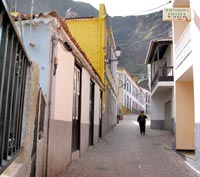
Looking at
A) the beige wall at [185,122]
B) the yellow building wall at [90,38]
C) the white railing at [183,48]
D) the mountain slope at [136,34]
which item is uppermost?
the mountain slope at [136,34]

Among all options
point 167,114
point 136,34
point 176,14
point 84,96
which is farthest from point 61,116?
point 136,34

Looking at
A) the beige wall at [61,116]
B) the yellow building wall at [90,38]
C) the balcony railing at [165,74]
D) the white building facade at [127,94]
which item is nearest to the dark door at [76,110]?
the beige wall at [61,116]

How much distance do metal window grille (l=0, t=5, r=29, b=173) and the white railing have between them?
732 cm

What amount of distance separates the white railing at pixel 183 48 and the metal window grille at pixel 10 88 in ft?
24.0

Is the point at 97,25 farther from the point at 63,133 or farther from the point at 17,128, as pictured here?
the point at 17,128

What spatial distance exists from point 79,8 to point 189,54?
67.1 metres

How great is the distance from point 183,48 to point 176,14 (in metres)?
2.39

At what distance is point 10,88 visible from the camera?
3.08m

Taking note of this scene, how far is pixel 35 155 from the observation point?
18.0 feet

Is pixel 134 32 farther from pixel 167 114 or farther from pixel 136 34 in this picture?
pixel 167 114

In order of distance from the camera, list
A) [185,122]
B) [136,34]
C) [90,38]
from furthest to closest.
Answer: [136,34] < [90,38] < [185,122]

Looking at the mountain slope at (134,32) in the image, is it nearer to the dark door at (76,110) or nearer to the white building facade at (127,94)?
the white building facade at (127,94)

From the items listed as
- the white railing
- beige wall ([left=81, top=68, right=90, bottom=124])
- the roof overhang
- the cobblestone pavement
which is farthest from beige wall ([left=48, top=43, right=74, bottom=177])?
the roof overhang

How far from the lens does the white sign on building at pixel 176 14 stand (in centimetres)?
864
